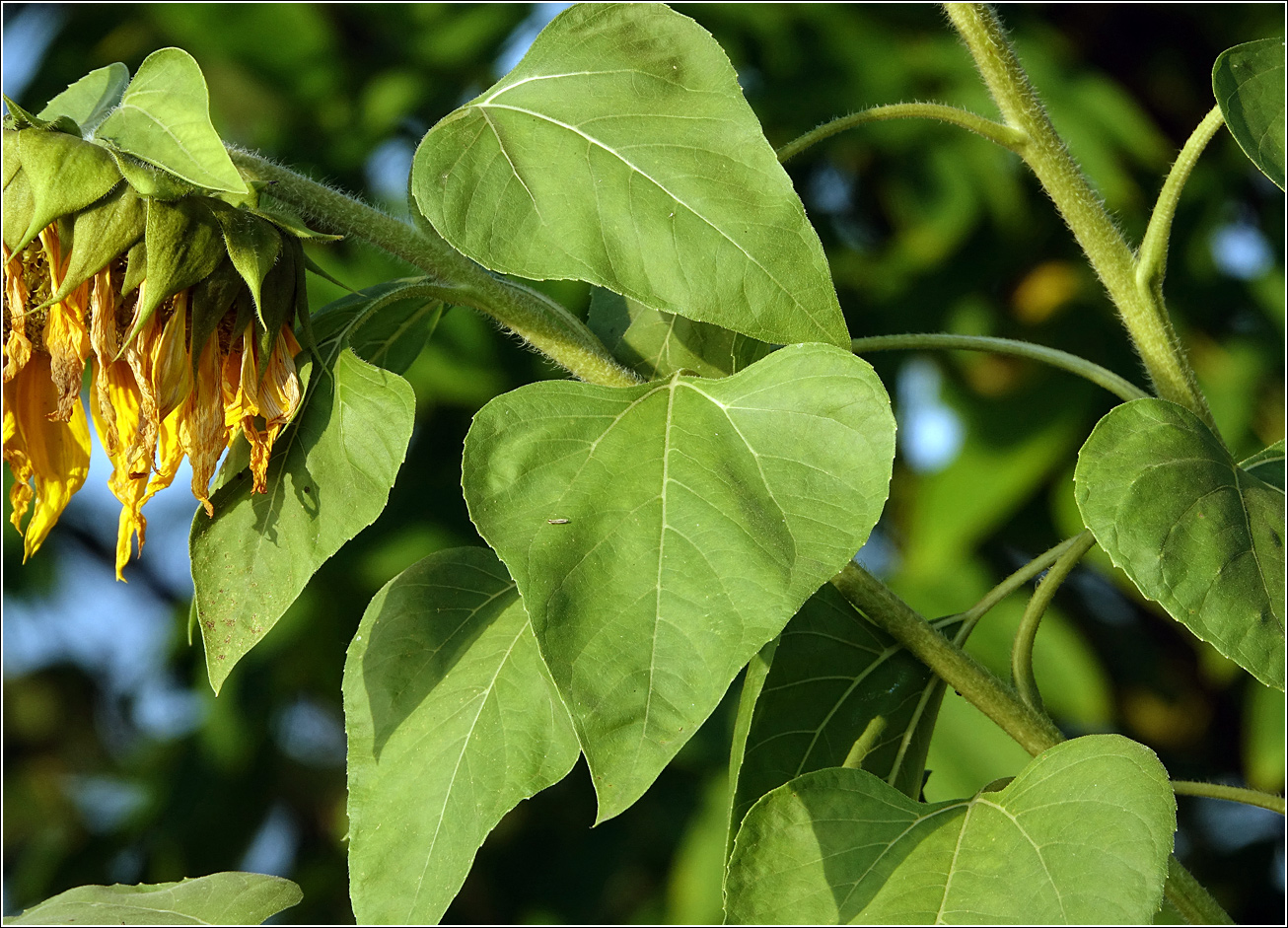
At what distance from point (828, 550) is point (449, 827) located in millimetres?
156

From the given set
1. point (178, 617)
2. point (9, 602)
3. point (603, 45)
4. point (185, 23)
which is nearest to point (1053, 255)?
point (185, 23)

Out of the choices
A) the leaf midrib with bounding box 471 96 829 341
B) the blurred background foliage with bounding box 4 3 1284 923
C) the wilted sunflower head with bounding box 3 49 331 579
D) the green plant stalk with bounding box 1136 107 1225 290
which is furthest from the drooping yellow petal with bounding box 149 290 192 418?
the blurred background foliage with bounding box 4 3 1284 923

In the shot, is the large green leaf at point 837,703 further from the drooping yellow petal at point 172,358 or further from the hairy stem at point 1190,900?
the drooping yellow petal at point 172,358

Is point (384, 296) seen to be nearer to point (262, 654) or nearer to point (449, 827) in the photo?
point (449, 827)

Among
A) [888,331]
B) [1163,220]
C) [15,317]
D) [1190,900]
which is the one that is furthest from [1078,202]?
[888,331]

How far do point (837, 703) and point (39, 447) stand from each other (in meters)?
0.29

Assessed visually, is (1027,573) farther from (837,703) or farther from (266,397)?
(266,397)

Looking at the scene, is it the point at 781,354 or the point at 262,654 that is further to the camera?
the point at 262,654

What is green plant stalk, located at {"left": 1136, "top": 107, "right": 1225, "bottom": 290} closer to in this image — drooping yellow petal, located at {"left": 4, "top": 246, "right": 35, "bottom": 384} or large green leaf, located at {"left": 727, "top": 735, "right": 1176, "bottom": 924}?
large green leaf, located at {"left": 727, "top": 735, "right": 1176, "bottom": 924}

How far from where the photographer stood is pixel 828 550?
32 cm

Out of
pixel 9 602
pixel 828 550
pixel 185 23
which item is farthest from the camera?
pixel 9 602

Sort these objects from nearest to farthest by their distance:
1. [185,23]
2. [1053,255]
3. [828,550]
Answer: [828,550] < [185,23] < [1053,255]

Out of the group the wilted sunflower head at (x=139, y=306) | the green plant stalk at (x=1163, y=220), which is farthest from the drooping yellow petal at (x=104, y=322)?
the green plant stalk at (x=1163, y=220)

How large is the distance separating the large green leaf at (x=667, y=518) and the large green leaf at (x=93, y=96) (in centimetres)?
18
